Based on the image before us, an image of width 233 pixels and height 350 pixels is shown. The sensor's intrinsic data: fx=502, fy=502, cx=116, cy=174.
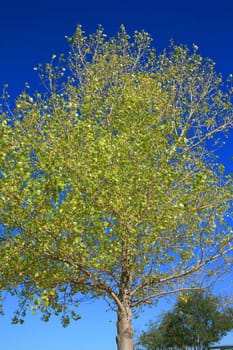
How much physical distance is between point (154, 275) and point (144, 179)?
4422mm

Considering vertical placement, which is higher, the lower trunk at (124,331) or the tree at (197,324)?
the tree at (197,324)

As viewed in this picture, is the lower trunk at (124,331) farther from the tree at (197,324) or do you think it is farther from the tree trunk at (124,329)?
the tree at (197,324)

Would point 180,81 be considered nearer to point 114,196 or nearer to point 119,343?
point 114,196

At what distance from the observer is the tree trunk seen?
2019 centimetres

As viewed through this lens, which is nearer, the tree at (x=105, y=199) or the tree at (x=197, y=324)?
the tree at (x=105, y=199)

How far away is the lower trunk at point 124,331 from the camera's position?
66.2 ft

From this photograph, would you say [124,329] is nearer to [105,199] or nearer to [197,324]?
[105,199]

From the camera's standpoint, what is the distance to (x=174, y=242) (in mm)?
21328

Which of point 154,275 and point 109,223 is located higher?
point 109,223

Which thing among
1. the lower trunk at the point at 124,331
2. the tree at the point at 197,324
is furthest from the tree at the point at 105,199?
the tree at the point at 197,324

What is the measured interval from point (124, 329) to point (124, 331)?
3.1 inches

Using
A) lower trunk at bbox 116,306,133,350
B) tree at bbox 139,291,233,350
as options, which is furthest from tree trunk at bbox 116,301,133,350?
tree at bbox 139,291,233,350

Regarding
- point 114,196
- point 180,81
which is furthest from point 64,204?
point 180,81

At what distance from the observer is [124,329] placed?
2033 cm
